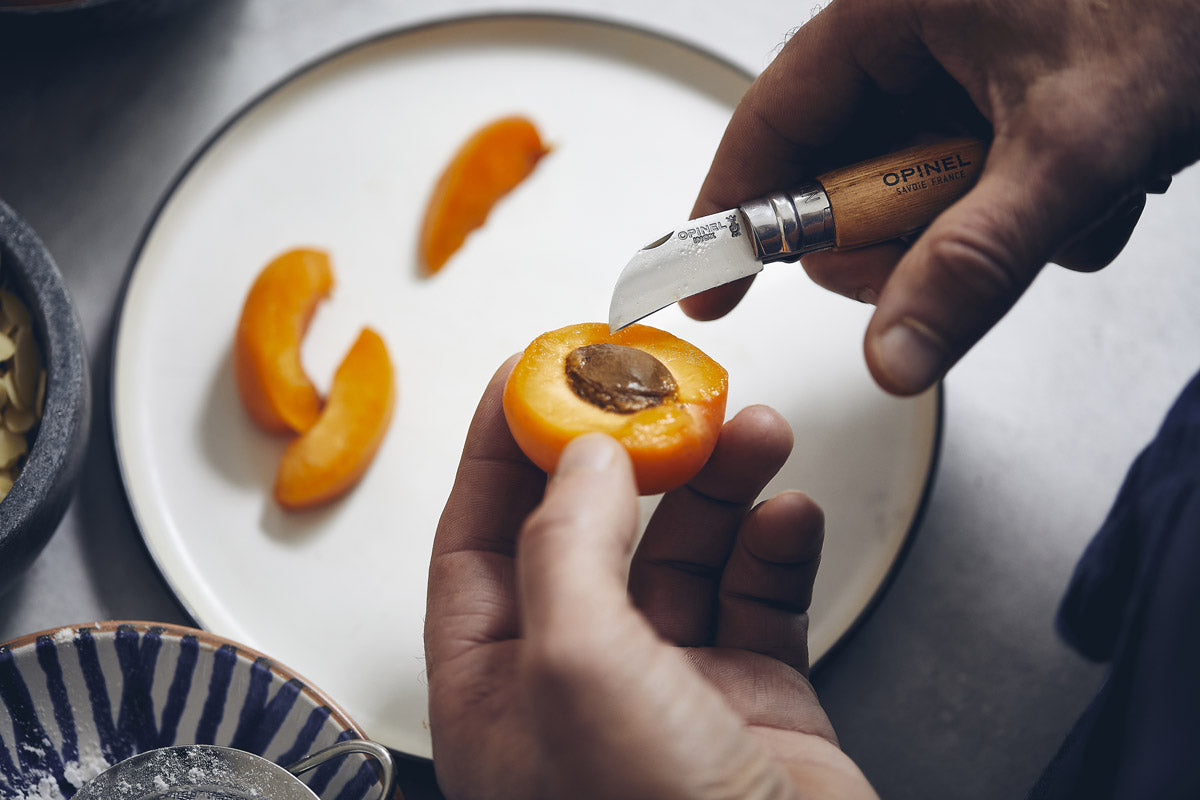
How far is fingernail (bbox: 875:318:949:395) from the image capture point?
2.21 feet

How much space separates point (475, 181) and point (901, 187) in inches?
24.7

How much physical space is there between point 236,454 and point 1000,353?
104 centimetres

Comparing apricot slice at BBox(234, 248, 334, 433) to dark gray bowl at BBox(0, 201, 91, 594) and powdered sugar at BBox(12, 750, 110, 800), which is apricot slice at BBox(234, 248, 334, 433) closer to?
dark gray bowl at BBox(0, 201, 91, 594)

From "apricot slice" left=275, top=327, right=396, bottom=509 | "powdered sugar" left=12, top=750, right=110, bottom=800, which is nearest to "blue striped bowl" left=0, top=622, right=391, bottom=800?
"powdered sugar" left=12, top=750, right=110, bottom=800

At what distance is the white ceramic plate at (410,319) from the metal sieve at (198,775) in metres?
0.14

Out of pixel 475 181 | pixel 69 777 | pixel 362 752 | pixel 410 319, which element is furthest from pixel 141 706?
pixel 475 181

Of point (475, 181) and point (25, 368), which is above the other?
point (475, 181)

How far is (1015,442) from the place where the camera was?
117 cm

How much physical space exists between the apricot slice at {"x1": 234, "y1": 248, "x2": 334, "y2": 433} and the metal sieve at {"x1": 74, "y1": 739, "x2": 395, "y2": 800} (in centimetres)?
39

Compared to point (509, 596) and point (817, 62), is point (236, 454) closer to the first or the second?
point (509, 596)

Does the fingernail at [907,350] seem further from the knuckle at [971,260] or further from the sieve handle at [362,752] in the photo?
the sieve handle at [362,752]

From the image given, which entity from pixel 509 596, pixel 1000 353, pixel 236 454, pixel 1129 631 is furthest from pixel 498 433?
pixel 1000 353

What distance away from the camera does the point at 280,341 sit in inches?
42.8

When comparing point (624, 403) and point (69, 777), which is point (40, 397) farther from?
point (624, 403)
